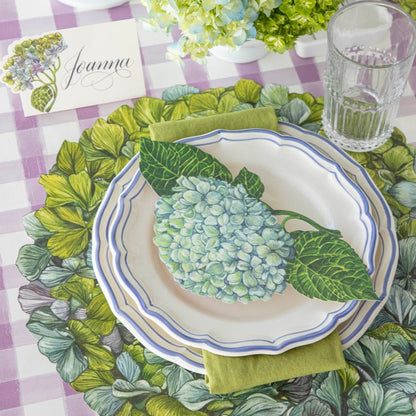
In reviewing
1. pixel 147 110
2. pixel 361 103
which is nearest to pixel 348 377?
pixel 361 103

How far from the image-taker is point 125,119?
923 mm

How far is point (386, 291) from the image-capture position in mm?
736

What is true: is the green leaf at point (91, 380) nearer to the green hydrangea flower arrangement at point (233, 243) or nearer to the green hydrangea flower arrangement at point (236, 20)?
the green hydrangea flower arrangement at point (233, 243)

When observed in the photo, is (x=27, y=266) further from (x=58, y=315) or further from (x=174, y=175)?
(x=174, y=175)

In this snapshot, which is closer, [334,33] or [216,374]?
[216,374]

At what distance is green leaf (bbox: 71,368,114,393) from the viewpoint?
2.42 feet

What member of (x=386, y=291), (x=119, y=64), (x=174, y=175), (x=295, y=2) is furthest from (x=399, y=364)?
(x=119, y=64)

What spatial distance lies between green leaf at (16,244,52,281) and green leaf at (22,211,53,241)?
0.01 metres

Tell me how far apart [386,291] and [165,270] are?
264 mm

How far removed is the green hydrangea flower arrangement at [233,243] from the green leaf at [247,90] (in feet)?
0.60

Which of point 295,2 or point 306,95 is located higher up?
point 295,2

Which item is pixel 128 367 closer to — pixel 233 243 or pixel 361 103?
pixel 233 243

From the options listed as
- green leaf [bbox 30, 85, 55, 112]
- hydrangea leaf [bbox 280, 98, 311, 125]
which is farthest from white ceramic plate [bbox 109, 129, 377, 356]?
green leaf [bbox 30, 85, 55, 112]

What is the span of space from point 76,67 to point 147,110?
5.3 inches
